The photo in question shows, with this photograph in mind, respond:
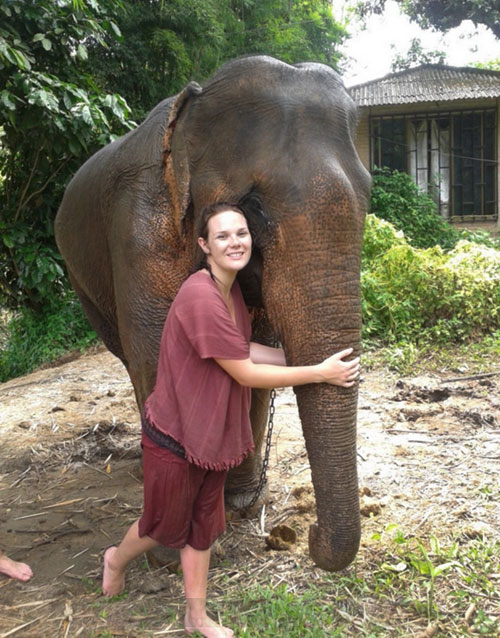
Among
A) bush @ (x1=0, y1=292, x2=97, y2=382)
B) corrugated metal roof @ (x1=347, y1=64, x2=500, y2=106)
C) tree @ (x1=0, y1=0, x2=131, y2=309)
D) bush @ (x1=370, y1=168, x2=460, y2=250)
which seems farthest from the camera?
corrugated metal roof @ (x1=347, y1=64, x2=500, y2=106)

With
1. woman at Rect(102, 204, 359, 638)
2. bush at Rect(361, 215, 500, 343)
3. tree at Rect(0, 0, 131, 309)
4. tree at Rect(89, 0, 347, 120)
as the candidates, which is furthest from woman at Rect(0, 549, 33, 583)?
tree at Rect(89, 0, 347, 120)

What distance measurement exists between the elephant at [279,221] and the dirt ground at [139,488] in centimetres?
88

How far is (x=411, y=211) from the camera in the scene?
44.3 ft

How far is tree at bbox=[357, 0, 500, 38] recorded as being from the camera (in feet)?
66.6

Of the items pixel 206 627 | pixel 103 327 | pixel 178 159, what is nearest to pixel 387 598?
pixel 206 627

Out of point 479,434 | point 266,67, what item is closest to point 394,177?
point 479,434

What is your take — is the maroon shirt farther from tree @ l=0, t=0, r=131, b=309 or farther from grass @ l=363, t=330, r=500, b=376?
tree @ l=0, t=0, r=131, b=309

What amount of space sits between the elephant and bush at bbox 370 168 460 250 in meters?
10.7

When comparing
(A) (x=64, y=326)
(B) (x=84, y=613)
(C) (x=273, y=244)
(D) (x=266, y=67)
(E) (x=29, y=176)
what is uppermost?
(E) (x=29, y=176)

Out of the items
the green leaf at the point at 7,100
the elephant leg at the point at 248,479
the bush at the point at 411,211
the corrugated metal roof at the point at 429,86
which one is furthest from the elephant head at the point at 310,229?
the corrugated metal roof at the point at 429,86

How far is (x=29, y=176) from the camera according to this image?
8602 mm

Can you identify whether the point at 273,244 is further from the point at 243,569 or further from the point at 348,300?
the point at 243,569

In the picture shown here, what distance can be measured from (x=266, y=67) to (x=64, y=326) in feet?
22.9

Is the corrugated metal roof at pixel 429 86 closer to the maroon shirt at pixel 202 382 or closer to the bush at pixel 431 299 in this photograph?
the bush at pixel 431 299
